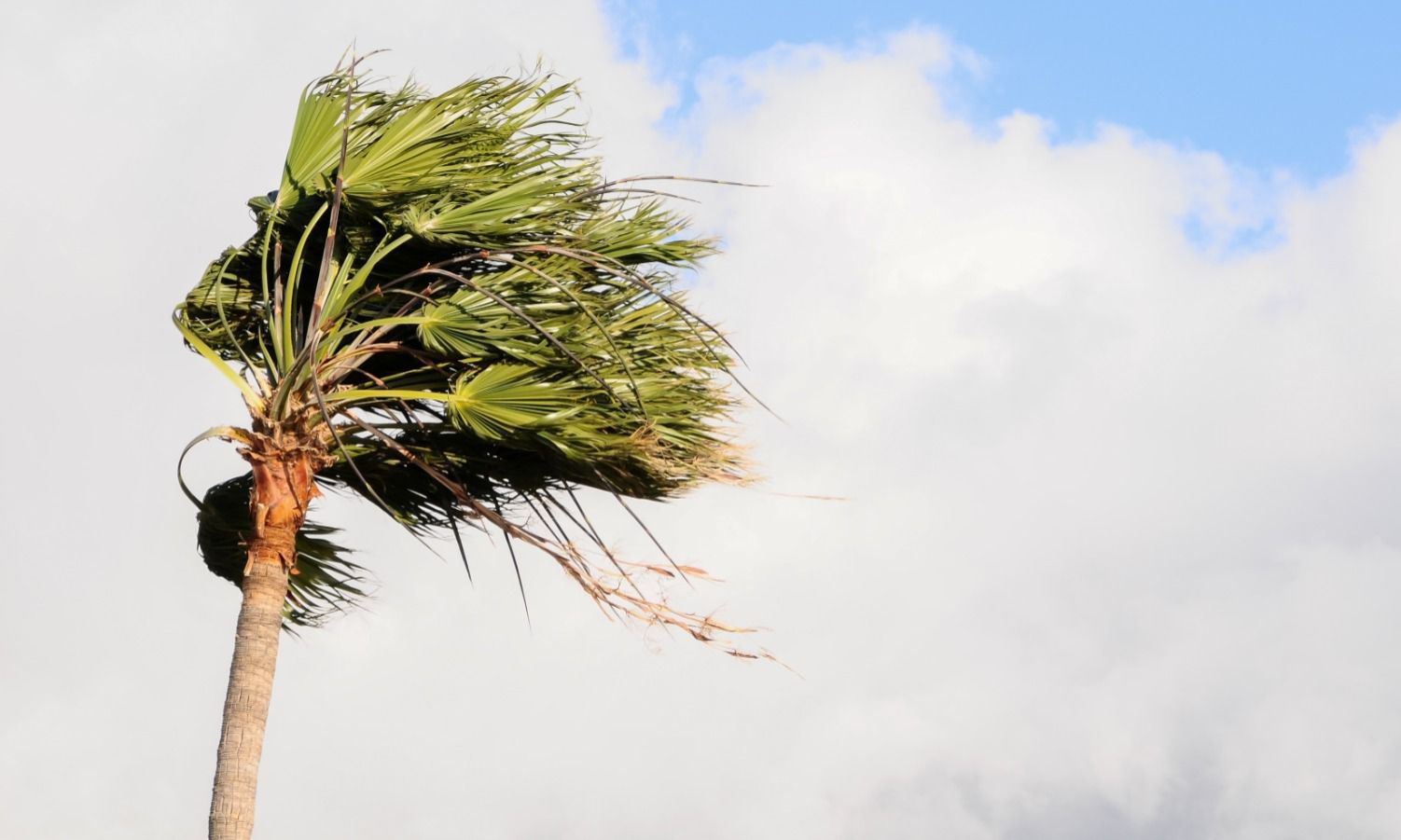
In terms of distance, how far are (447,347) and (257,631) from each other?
1805mm

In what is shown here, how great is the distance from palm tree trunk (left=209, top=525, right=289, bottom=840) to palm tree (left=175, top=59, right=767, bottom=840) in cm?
1

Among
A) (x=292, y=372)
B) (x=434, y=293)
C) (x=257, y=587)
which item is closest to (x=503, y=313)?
(x=434, y=293)

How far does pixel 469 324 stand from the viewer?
895 cm

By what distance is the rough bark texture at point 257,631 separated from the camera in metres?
8.50

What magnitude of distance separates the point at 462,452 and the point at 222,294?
191cm

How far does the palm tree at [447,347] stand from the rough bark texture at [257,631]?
0.01m

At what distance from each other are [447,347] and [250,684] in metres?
2.04

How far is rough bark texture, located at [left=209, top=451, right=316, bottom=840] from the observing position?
850 cm

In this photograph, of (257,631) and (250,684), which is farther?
(257,631)

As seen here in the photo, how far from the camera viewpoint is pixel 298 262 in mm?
9258

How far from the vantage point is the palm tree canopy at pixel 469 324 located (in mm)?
8883

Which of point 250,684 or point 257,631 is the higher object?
point 257,631

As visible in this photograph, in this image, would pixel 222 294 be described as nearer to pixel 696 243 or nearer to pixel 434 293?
pixel 434 293

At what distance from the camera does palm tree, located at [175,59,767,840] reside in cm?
881
